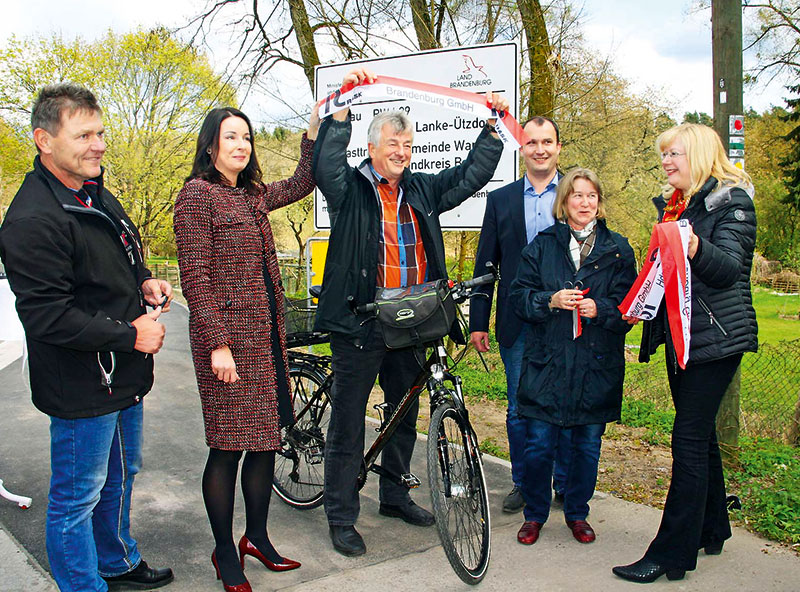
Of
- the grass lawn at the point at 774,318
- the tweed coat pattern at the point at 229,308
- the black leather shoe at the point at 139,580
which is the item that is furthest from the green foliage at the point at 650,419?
the grass lawn at the point at 774,318

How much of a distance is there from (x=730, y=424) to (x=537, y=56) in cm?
563

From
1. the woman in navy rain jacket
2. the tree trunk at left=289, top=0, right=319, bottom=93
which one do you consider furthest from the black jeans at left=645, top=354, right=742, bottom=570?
the tree trunk at left=289, top=0, right=319, bottom=93

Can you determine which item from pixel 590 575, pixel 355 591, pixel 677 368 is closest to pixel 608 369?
pixel 677 368

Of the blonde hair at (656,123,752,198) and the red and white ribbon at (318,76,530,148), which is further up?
the red and white ribbon at (318,76,530,148)

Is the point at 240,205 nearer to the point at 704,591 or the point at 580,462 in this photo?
the point at 580,462

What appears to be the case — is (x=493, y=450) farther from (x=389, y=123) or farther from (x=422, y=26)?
(x=422, y=26)

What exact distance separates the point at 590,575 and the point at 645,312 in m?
1.28

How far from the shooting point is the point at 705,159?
3.37 meters

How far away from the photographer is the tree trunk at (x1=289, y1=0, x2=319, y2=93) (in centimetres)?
1095

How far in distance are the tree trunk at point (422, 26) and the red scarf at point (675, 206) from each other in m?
6.63

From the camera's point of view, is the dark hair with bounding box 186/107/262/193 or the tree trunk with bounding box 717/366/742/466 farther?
the tree trunk with bounding box 717/366/742/466

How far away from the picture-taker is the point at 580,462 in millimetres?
3924

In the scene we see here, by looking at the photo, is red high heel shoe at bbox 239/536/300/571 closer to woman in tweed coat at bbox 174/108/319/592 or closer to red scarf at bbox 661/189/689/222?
woman in tweed coat at bbox 174/108/319/592

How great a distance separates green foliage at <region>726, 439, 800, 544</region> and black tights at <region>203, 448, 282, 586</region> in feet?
8.63
